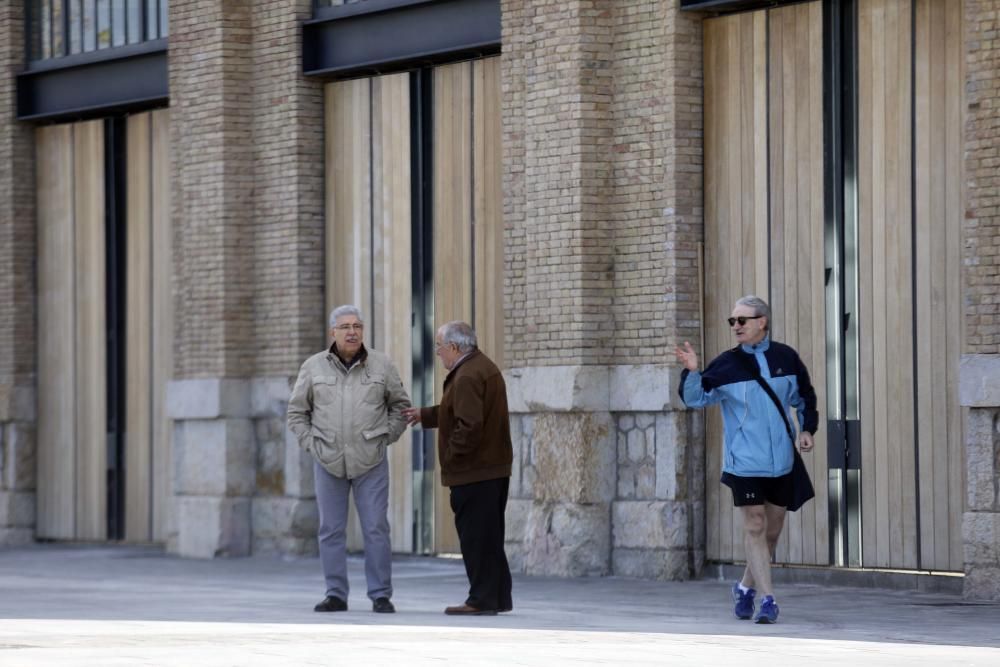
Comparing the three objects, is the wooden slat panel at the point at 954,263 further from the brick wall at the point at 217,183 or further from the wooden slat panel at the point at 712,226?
the brick wall at the point at 217,183

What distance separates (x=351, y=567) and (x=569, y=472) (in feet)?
8.08

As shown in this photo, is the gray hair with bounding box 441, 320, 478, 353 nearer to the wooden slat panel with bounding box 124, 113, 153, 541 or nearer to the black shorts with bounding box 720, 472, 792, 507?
the black shorts with bounding box 720, 472, 792, 507

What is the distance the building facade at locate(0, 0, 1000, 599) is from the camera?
1373 cm

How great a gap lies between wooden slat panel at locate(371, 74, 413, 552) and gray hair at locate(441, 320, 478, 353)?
17.0 feet

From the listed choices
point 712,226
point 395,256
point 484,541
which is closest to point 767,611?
point 484,541

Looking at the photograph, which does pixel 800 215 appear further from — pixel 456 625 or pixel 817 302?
pixel 456 625

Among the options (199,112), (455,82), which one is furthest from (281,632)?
(199,112)

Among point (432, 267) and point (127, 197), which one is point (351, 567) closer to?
point (432, 267)

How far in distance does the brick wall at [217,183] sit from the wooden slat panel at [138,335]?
1126mm

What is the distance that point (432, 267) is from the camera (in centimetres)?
1711

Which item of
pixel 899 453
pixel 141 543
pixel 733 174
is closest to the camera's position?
pixel 899 453

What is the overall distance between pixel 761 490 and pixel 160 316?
9.32m

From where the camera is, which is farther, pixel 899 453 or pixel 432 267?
pixel 432 267

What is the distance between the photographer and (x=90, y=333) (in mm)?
20188
